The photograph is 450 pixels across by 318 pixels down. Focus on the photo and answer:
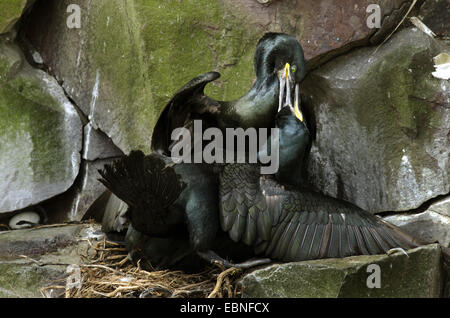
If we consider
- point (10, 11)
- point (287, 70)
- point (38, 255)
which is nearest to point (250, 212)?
point (287, 70)

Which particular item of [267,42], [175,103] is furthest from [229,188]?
[267,42]

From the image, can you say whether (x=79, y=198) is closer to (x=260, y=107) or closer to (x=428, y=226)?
(x=260, y=107)

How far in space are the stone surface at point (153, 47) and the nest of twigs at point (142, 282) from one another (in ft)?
2.56

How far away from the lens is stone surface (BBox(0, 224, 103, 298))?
2.92m

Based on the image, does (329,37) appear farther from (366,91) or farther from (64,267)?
(64,267)

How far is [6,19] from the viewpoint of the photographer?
370 cm

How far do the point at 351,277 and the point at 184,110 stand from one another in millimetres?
1094

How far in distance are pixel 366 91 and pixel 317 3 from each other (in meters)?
0.50

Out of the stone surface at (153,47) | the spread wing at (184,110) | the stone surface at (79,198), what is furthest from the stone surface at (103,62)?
the spread wing at (184,110)

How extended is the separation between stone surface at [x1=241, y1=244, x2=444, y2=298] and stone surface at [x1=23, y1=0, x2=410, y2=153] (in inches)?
45.1

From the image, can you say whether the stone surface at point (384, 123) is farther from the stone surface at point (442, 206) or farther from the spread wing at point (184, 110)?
the spread wing at point (184, 110)

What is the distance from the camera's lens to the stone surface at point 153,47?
3.50 metres

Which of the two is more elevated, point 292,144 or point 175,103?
point 175,103
